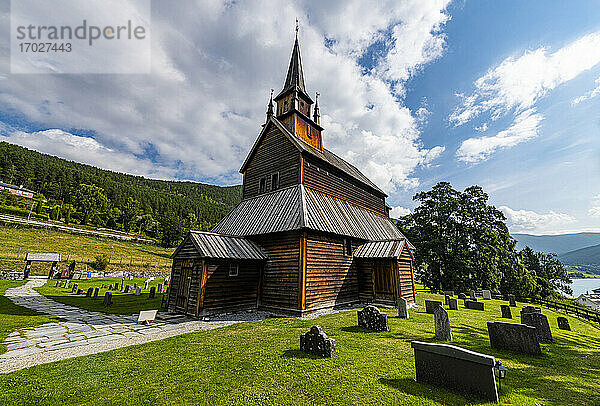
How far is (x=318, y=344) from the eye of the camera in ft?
22.4

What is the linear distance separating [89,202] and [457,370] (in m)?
132

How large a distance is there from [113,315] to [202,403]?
12.0 m

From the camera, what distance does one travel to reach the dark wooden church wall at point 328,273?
45.7 feet

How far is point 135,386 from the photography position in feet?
17.1

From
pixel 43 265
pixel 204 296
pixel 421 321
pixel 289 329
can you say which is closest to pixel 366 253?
pixel 421 321

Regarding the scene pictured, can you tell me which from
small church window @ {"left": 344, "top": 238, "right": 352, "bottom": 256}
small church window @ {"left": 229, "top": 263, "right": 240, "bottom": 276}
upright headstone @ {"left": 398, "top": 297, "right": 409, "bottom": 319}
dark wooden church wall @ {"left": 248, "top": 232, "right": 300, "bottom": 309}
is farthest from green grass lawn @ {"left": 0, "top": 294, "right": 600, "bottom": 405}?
small church window @ {"left": 344, "top": 238, "right": 352, "bottom": 256}

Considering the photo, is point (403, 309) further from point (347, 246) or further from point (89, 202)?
point (89, 202)

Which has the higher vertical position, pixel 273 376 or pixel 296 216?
pixel 296 216

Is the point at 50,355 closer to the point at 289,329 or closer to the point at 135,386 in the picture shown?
the point at 135,386

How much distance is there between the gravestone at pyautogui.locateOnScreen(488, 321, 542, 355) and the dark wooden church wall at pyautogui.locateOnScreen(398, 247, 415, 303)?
8.90m

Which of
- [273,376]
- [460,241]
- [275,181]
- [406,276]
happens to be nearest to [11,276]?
[275,181]

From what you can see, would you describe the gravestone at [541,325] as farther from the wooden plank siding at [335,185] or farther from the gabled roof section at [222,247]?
the wooden plank siding at [335,185]

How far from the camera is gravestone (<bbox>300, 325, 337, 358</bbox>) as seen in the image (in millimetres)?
6688

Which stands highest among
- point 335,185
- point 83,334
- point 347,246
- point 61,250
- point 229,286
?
point 335,185
